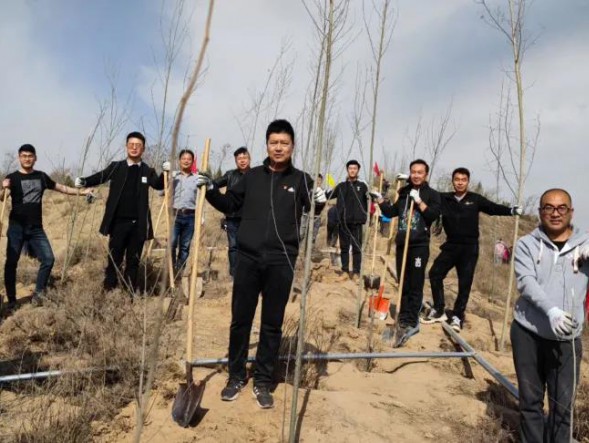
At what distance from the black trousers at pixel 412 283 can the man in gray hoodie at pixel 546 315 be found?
2.22 metres

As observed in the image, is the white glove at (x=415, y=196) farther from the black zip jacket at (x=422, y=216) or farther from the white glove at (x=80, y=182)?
the white glove at (x=80, y=182)

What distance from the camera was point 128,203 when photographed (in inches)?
183

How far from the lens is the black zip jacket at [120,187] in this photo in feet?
15.0

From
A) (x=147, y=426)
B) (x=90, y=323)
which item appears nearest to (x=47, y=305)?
(x=90, y=323)

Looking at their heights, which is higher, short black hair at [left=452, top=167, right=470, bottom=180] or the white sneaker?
short black hair at [left=452, top=167, right=470, bottom=180]

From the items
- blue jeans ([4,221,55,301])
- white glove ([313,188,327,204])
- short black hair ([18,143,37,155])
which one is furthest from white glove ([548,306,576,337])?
short black hair ([18,143,37,155])

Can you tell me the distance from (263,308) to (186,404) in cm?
74

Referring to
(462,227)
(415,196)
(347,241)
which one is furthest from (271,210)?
(347,241)

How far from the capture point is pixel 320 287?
260 inches

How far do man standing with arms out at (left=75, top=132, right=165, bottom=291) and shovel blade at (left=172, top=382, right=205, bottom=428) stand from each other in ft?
7.77

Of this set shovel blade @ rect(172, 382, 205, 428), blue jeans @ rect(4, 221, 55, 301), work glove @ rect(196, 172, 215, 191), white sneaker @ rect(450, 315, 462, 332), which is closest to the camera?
shovel blade @ rect(172, 382, 205, 428)

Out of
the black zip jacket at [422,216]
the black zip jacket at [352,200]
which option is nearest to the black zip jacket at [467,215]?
the black zip jacket at [422,216]

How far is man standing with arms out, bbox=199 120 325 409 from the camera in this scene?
2.75 meters

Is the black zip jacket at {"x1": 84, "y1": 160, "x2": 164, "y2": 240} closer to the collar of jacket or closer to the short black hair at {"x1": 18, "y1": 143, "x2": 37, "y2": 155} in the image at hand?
the short black hair at {"x1": 18, "y1": 143, "x2": 37, "y2": 155}
